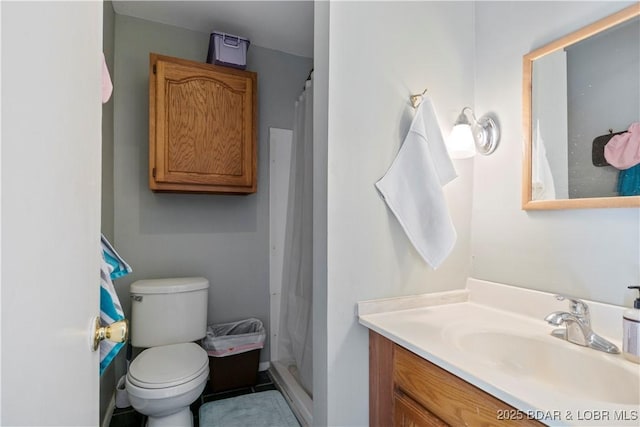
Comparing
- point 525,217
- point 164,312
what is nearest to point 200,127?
point 164,312

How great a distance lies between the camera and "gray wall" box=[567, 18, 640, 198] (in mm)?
966

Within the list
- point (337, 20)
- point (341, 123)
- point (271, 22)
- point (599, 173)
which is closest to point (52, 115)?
point (341, 123)

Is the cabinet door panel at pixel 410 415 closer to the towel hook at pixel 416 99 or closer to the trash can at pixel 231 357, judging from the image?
the towel hook at pixel 416 99

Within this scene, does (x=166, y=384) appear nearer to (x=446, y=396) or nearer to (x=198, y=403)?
(x=198, y=403)

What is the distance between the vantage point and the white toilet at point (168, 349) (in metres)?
1.47

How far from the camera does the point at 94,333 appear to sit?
63cm

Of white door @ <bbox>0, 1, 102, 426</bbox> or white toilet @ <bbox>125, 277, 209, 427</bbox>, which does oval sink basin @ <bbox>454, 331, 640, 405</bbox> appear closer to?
white door @ <bbox>0, 1, 102, 426</bbox>

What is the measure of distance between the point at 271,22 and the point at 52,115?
81.8 inches

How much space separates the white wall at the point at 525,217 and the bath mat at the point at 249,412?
134 cm

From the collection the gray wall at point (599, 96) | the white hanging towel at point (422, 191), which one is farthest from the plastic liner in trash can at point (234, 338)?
the gray wall at point (599, 96)

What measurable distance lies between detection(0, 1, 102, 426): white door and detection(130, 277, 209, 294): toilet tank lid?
1312 mm

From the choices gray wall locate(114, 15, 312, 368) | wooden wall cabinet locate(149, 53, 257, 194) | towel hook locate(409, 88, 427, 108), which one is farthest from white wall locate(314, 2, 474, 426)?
gray wall locate(114, 15, 312, 368)

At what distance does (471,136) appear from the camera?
1.34 metres

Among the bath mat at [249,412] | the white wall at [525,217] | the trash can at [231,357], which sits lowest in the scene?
the bath mat at [249,412]
